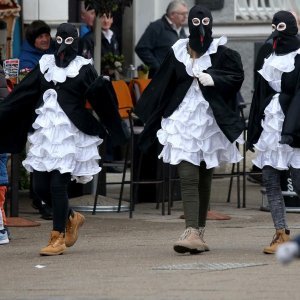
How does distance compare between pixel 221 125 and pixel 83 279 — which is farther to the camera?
pixel 221 125

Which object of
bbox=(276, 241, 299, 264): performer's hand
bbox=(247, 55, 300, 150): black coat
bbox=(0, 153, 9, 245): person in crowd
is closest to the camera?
bbox=(276, 241, 299, 264): performer's hand

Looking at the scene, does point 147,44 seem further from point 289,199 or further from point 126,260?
point 126,260

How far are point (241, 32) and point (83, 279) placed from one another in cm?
1060

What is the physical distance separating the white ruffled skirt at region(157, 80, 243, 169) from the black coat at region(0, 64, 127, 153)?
522mm

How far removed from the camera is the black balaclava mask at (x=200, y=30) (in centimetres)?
1009

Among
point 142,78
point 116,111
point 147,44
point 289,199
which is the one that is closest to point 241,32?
point 147,44

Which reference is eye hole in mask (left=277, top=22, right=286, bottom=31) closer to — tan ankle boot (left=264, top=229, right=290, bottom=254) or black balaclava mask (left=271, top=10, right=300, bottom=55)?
black balaclava mask (left=271, top=10, right=300, bottom=55)

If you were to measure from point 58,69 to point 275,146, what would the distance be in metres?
1.77

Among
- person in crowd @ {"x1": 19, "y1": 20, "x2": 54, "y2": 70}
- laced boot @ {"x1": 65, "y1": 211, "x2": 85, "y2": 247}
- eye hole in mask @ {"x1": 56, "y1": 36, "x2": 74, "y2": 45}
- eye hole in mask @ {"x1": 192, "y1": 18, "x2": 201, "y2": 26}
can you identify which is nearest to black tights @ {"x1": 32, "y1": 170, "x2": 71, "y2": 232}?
laced boot @ {"x1": 65, "y1": 211, "x2": 85, "y2": 247}

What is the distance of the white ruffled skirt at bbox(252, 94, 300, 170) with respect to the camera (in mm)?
9875

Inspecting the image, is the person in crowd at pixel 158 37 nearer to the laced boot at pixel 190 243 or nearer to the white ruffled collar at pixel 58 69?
the white ruffled collar at pixel 58 69

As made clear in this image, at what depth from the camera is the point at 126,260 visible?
9836 mm

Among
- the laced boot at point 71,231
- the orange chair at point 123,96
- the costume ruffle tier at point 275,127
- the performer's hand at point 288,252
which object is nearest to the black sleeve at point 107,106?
the laced boot at point 71,231

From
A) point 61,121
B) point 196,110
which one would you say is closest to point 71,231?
point 61,121
